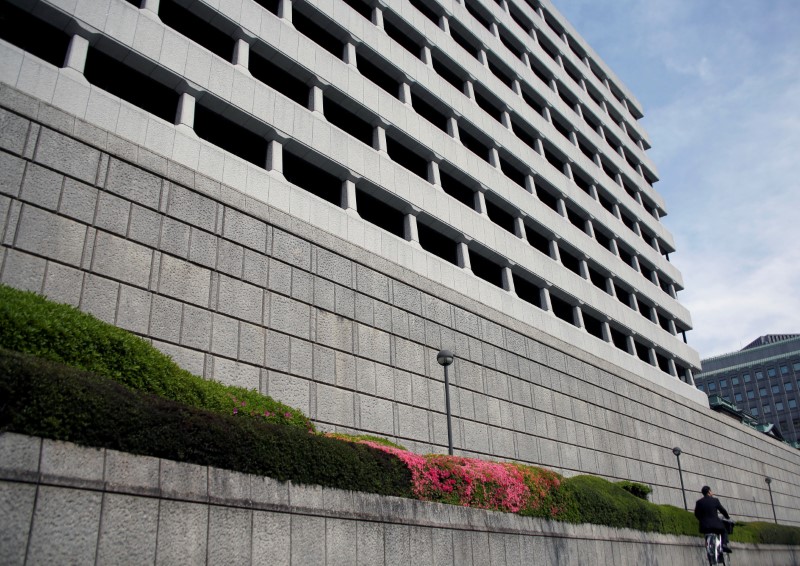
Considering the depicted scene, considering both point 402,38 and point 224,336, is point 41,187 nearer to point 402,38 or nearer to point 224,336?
point 224,336

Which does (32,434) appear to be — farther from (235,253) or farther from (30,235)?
(235,253)

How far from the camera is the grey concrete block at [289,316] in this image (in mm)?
15758

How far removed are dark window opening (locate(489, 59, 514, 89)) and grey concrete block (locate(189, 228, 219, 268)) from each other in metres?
21.4

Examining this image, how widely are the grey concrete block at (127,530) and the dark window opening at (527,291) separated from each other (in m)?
20.9

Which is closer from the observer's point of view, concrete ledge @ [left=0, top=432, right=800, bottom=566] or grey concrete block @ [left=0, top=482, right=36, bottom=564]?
grey concrete block @ [left=0, top=482, right=36, bottom=564]

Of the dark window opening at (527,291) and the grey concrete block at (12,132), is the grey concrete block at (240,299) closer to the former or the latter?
the grey concrete block at (12,132)

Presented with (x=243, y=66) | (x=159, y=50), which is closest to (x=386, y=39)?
(x=243, y=66)

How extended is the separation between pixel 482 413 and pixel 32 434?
1501cm

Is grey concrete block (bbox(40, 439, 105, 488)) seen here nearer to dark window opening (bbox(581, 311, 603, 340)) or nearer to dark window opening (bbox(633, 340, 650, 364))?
dark window opening (bbox(581, 311, 603, 340))

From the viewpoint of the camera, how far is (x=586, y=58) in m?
43.4

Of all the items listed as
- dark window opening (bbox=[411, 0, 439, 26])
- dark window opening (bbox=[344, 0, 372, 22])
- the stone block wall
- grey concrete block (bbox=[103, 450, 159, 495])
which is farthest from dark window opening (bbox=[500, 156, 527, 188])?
grey concrete block (bbox=[103, 450, 159, 495])

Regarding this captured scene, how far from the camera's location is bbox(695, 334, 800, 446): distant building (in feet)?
364

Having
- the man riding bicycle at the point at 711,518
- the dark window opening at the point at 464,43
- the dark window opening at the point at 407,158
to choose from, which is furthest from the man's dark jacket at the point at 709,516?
the dark window opening at the point at 464,43

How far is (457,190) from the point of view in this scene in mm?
26250
